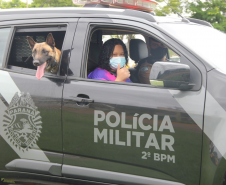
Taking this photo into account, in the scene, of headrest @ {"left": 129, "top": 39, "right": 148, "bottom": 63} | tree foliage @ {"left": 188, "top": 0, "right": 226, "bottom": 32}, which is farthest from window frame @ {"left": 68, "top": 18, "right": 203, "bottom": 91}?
tree foliage @ {"left": 188, "top": 0, "right": 226, "bottom": 32}

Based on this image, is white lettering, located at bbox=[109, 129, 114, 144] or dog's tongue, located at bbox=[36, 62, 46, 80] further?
dog's tongue, located at bbox=[36, 62, 46, 80]

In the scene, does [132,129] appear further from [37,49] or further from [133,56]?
[133,56]

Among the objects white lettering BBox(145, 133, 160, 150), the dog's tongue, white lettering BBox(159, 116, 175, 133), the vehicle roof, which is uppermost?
the vehicle roof

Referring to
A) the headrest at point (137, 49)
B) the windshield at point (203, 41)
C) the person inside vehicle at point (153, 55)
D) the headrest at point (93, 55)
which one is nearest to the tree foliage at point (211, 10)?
the headrest at point (137, 49)

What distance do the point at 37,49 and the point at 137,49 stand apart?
5.01 feet

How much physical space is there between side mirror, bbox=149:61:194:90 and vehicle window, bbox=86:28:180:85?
0.47 metres

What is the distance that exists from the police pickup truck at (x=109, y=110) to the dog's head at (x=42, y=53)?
0.29ft

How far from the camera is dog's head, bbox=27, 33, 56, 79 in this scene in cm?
236

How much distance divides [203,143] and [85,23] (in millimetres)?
1325

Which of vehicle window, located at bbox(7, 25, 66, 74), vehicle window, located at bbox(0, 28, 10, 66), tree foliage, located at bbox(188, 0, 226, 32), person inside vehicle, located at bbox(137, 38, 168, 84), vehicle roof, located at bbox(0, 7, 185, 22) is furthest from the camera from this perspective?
tree foliage, located at bbox(188, 0, 226, 32)

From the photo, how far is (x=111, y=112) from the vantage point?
6.91ft

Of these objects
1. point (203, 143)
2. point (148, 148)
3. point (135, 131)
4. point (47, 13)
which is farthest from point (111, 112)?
point (47, 13)

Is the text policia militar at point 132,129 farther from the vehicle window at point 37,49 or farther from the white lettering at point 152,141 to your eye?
the vehicle window at point 37,49

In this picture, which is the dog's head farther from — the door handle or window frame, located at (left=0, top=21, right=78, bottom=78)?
the door handle
